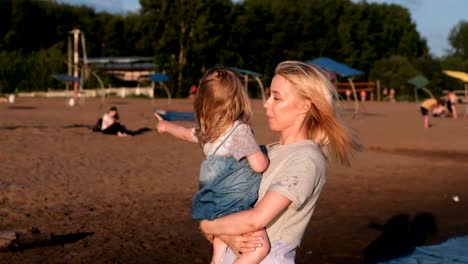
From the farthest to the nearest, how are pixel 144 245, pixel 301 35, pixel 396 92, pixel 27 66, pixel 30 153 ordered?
1. pixel 301 35
2. pixel 396 92
3. pixel 27 66
4. pixel 30 153
5. pixel 144 245

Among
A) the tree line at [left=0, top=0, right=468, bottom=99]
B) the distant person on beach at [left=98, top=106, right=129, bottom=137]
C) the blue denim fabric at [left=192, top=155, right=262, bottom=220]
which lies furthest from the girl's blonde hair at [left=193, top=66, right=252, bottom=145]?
the tree line at [left=0, top=0, right=468, bottom=99]

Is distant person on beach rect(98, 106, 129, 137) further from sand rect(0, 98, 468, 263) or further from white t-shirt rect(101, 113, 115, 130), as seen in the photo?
sand rect(0, 98, 468, 263)

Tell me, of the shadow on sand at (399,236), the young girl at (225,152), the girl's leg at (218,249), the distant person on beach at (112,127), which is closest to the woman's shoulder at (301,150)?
the young girl at (225,152)

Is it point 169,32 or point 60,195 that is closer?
point 60,195

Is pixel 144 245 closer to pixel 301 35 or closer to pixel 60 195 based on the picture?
pixel 60 195

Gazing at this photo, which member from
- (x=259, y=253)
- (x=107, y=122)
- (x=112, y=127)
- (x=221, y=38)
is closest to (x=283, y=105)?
(x=259, y=253)

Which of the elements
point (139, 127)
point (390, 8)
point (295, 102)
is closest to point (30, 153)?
point (139, 127)

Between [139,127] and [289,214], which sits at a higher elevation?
[289,214]

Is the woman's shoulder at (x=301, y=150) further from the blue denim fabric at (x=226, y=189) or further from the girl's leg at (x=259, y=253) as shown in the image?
the girl's leg at (x=259, y=253)

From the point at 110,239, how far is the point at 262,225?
539cm

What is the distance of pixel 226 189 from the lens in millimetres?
3131

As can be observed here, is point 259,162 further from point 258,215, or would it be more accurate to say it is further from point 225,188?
point 258,215

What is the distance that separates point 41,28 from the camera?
7569 cm

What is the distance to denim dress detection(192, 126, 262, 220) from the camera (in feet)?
10.2
